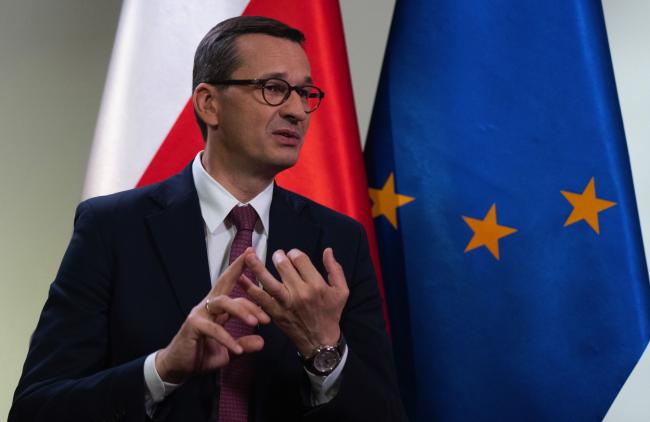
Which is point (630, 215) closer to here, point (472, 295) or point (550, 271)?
point (550, 271)

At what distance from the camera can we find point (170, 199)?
4.63 ft

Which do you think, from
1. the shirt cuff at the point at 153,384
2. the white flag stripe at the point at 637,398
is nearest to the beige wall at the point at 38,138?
the shirt cuff at the point at 153,384

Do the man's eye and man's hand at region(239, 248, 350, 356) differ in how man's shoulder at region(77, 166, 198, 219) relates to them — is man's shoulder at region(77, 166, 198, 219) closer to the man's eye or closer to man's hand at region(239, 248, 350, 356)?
the man's eye

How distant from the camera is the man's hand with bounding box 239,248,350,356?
1.08 meters

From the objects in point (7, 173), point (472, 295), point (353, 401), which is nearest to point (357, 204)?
→ point (472, 295)

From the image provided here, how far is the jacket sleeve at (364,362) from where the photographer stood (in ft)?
3.83

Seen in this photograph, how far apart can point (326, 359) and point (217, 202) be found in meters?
0.40

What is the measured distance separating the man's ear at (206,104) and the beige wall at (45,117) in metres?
1.13

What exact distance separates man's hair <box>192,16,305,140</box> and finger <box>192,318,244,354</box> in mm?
552

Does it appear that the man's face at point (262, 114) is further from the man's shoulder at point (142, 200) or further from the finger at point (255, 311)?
the finger at point (255, 311)

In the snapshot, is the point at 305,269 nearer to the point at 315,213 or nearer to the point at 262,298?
the point at 262,298

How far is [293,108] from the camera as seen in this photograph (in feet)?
4.60

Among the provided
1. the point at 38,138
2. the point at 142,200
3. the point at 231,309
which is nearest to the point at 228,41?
the point at 142,200

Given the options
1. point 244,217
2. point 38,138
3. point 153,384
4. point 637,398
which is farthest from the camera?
point 38,138
